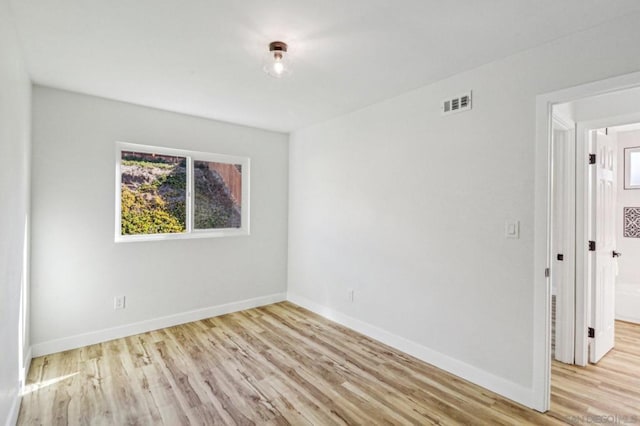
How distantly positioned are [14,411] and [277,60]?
109 inches

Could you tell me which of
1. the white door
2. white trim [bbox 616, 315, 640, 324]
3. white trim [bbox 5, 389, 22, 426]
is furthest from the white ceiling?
white trim [bbox 616, 315, 640, 324]

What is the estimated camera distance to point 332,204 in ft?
12.8

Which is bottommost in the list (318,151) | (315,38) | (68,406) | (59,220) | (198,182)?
(68,406)

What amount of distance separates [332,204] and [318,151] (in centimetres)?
75

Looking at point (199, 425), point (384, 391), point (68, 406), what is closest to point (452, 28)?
point (384, 391)

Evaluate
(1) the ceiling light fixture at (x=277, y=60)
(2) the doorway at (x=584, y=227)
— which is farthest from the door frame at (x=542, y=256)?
(1) the ceiling light fixture at (x=277, y=60)

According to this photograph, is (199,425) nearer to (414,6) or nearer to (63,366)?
(63,366)

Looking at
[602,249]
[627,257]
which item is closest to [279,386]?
[602,249]

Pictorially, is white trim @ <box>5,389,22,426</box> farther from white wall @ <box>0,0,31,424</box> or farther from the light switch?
the light switch

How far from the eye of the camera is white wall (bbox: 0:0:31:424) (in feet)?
5.28

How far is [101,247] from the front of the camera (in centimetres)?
321

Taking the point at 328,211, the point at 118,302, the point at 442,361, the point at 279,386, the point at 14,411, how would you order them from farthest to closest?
the point at 328,211 < the point at 118,302 < the point at 442,361 < the point at 279,386 < the point at 14,411

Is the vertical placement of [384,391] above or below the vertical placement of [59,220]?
below

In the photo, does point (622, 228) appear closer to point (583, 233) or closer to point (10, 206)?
point (583, 233)
